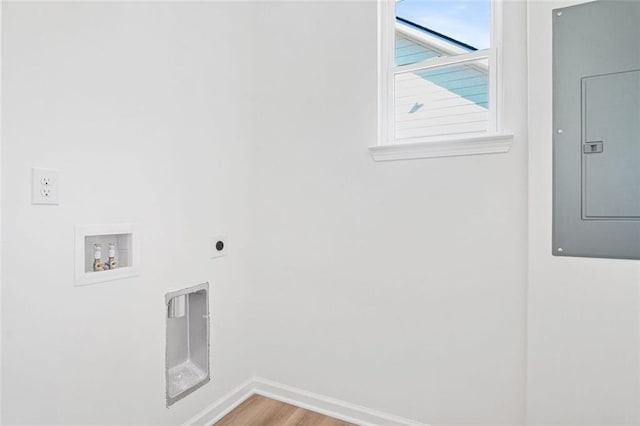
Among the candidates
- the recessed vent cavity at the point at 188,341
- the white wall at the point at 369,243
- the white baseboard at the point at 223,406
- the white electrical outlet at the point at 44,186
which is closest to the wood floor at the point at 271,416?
the white baseboard at the point at 223,406

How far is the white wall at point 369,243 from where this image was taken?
1.56 m

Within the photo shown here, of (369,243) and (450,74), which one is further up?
(450,74)

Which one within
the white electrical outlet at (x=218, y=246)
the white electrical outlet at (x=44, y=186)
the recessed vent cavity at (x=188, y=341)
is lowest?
the recessed vent cavity at (x=188, y=341)

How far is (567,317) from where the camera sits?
1363 millimetres

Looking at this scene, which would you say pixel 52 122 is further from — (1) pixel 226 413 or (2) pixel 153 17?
(1) pixel 226 413

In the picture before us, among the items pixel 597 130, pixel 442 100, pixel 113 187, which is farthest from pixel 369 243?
pixel 113 187

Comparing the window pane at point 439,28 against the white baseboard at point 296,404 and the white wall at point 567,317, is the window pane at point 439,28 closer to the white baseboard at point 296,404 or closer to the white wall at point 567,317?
the white wall at point 567,317

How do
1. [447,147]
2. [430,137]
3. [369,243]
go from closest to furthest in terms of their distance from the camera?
[447,147] < [430,137] < [369,243]

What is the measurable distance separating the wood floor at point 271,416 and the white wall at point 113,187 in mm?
175

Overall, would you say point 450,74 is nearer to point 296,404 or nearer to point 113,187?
point 113,187

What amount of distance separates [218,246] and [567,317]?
1.62 m

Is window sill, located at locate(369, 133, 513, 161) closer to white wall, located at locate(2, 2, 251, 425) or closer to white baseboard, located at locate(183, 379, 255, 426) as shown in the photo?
white wall, located at locate(2, 2, 251, 425)

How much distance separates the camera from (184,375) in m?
1.83

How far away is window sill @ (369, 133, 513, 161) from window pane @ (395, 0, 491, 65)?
46 cm
